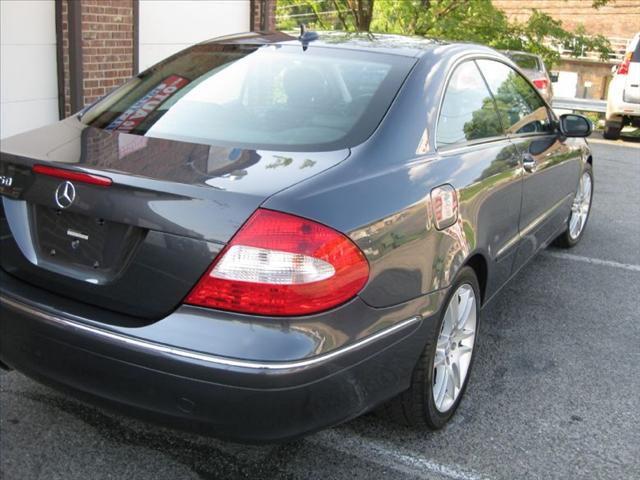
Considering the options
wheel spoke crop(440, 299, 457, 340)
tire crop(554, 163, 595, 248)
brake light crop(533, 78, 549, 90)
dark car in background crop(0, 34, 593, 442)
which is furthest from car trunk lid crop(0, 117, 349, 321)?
brake light crop(533, 78, 549, 90)

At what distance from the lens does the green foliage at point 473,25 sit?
52.3 feet

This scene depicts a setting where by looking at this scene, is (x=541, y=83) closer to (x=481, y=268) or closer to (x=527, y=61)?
(x=527, y=61)

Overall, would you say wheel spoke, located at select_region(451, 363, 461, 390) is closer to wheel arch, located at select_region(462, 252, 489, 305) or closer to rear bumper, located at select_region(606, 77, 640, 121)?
wheel arch, located at select_region(462, 252, 489, 305)

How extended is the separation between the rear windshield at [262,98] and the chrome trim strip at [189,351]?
74cm

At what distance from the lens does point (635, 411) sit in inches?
142

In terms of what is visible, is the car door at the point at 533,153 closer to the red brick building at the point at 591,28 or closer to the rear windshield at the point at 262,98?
the rear windshield at the point at 262,98

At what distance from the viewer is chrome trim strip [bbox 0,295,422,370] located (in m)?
2.34

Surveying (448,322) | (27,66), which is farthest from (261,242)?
(27,66)

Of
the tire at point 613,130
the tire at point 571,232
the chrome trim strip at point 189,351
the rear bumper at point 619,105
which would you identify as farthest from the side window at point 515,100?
the tire at point 613,130

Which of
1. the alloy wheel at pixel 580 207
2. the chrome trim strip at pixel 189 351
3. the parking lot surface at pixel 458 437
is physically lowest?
the parking lot surface at pixel 458 437

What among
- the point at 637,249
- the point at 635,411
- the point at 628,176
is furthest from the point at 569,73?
the point at 635,411

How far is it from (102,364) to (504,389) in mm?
2038

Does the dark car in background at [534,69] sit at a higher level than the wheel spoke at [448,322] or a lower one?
higher

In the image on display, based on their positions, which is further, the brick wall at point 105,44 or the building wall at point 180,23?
the building wall at point 180,23
